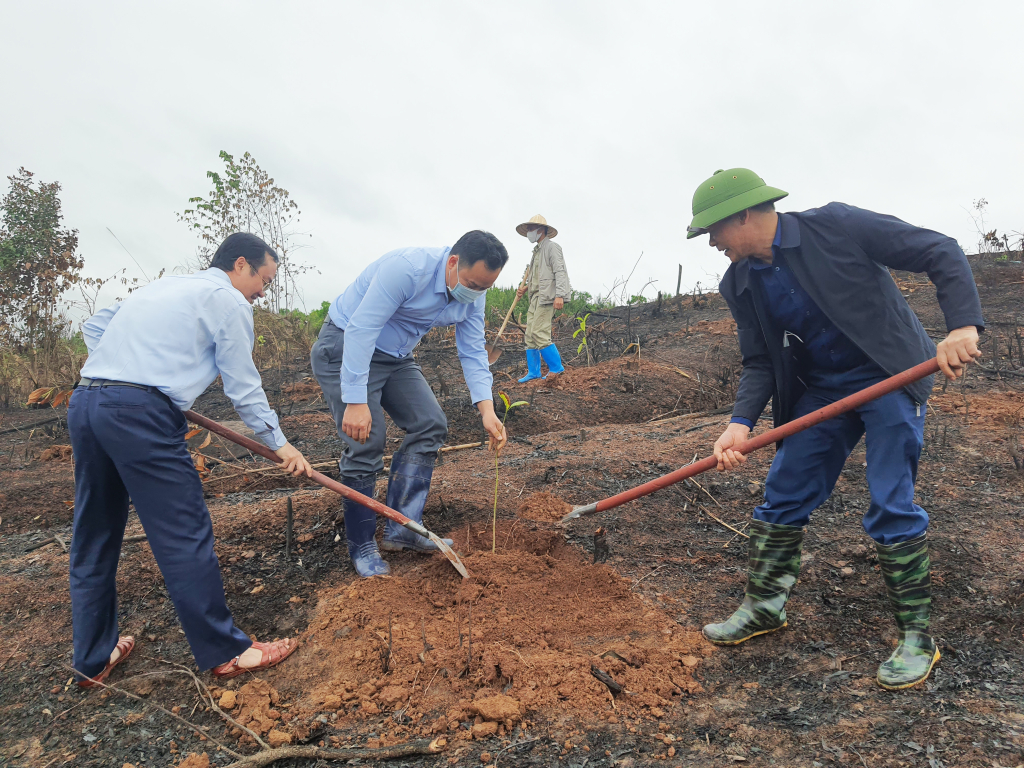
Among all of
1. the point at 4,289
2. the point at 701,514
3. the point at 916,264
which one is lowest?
the point at 701,514

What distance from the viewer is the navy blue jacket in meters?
2.05

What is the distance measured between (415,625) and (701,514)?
199cm

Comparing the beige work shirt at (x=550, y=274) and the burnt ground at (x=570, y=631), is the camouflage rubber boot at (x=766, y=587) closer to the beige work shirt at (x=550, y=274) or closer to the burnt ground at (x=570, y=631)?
the burnt ground at (x=570, y=631)

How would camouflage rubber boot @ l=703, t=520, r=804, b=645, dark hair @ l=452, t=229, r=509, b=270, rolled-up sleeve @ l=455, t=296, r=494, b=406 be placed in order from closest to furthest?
camouflage rubber boot @ l=703, t=520, r=804, b=645 < dark hair @ l=452, t=229, r=509, b=270 < rolled-up sleeve @ l=455, t=296, r=494, b=406

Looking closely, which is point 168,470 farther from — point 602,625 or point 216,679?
point 602,625

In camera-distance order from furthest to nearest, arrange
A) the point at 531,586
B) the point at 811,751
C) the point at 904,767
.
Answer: the point at 531,586 < the point at 811,751 < the point at 904,767

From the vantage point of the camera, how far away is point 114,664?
2.57 meters

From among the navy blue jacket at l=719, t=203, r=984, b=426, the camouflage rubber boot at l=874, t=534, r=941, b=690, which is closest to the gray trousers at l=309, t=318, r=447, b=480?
the navy blue jacket at l=719, t=203, r=984, b=426

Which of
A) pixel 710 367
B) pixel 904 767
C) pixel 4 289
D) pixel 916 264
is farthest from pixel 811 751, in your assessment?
pixel 4 289

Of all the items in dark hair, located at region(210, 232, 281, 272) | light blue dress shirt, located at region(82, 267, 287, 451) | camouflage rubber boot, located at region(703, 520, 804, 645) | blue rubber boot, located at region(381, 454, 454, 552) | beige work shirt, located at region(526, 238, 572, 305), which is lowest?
camouflage rubber boot, located at region(703, 520, 804, 645)

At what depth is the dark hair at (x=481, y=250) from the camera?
296 centimetres

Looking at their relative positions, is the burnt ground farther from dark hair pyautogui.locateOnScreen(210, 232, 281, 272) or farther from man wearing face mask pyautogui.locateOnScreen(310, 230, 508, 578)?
dark hair pyautogui.locateOnScreen(210, 232, 281, 272)

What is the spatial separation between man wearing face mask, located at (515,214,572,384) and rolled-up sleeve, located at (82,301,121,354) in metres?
5.68

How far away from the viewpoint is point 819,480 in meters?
2.44
